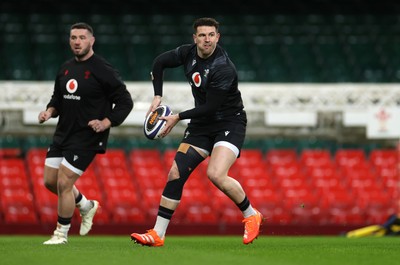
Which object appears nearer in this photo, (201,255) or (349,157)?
(201,255)

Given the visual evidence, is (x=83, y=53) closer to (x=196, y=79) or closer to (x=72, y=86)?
(x=72, y=86)

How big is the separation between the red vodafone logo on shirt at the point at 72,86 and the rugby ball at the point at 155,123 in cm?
114

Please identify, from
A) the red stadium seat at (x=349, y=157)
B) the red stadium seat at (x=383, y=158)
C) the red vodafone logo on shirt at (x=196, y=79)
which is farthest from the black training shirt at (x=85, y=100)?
the red stadium seat at (x=383, y=158)

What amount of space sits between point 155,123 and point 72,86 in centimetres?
129

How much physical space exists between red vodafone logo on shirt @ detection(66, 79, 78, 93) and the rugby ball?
1.14 metres

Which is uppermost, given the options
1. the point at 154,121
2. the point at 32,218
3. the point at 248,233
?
the point at 154,121

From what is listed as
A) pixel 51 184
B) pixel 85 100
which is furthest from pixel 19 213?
pixel 85 100

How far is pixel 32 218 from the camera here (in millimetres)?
21375

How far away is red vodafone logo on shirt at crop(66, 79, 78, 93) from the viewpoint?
9.98 meters

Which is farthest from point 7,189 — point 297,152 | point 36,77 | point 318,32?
point 318,32

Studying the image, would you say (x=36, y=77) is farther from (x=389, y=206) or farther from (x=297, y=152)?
(x=389, y=206)

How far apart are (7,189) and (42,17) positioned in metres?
8.74

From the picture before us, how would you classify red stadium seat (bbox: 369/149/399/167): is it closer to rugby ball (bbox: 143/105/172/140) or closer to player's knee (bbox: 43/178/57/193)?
player's knee (bbox: 43/178/57/193)

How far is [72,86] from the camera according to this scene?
999cm
